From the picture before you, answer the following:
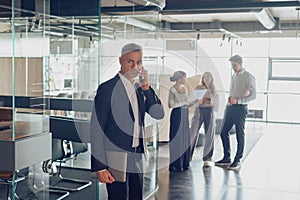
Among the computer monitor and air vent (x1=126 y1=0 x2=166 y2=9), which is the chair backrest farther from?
the computer monitor

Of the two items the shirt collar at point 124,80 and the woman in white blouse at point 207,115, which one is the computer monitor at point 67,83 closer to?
the woman in white blouse at point 207,115

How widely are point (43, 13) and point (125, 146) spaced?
170 centimetres

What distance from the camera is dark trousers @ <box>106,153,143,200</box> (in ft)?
9.36

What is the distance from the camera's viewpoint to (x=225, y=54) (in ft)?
39.2

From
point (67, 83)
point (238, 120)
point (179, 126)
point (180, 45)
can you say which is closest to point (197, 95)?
point (179, 126)

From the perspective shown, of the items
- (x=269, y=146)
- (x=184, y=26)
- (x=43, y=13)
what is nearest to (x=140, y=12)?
(x=43, y=13)

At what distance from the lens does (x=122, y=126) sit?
2865 millimetres

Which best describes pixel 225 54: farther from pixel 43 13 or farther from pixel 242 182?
pixel 43 13

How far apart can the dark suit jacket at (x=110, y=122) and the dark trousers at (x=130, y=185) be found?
113 mm

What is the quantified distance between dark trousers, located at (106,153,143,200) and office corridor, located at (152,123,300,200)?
66.4 inches

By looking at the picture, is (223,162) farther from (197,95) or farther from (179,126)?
(197,95)

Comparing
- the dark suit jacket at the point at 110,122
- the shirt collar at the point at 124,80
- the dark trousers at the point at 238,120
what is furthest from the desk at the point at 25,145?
the dark trousers at the point at 238,120

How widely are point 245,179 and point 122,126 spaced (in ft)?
10.1

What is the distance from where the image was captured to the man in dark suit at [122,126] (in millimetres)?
2777
